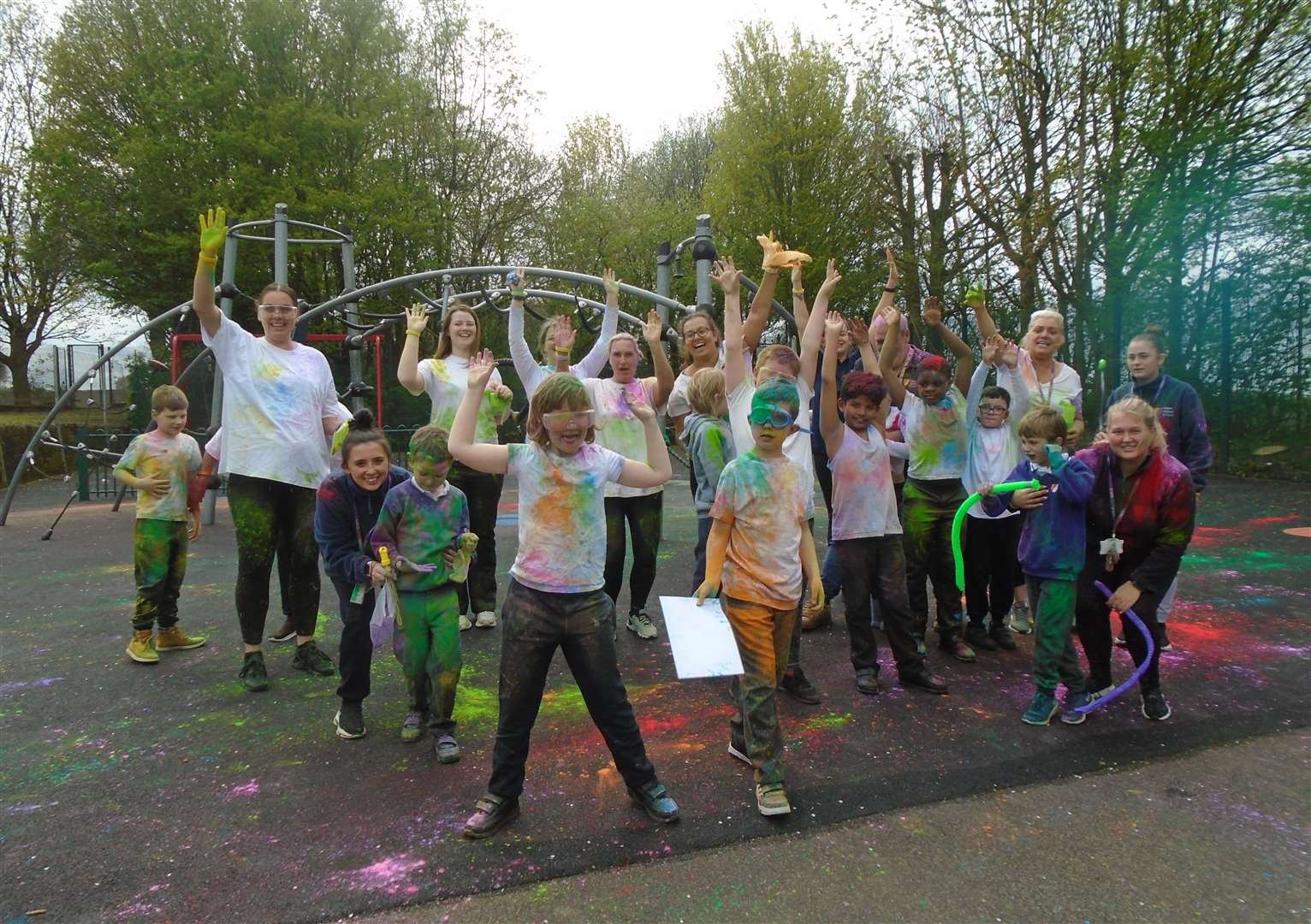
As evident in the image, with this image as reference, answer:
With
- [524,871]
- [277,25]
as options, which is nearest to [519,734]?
[524,871]

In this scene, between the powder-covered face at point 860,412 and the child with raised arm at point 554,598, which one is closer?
the child with raised arm at point 554,598

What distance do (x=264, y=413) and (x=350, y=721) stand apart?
1.51 metres

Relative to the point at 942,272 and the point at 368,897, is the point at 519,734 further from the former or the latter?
the point at 942,272

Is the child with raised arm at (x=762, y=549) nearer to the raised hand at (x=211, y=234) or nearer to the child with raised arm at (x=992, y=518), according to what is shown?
the child with raised arm at (x=992, y=518)

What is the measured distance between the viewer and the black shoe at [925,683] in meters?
3.72

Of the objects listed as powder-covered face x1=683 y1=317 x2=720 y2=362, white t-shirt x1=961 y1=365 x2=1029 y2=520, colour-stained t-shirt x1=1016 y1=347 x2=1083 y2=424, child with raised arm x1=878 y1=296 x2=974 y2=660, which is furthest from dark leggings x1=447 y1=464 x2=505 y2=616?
colour-stained t-shirt x1=1016 y1=347 x2=1083 y2=424

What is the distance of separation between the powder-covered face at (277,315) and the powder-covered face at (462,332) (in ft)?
2.61

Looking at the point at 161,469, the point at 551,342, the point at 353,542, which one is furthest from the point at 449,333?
the point at 161,469

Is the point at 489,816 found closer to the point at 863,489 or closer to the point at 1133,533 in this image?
the point at 863,489

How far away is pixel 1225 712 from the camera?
3465 mm

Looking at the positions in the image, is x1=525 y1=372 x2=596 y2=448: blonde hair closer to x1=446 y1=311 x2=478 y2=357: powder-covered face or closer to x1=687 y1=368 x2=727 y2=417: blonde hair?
x1=687 y1=368 x2=727 y2=417: blonde hair

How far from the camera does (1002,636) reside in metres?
4.40

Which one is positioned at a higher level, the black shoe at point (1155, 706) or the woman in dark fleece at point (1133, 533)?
the woman in dark fleece at point (1133, 533)

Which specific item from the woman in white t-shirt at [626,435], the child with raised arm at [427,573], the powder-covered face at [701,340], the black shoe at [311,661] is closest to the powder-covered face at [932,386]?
the powder-covered face at [701,340]
